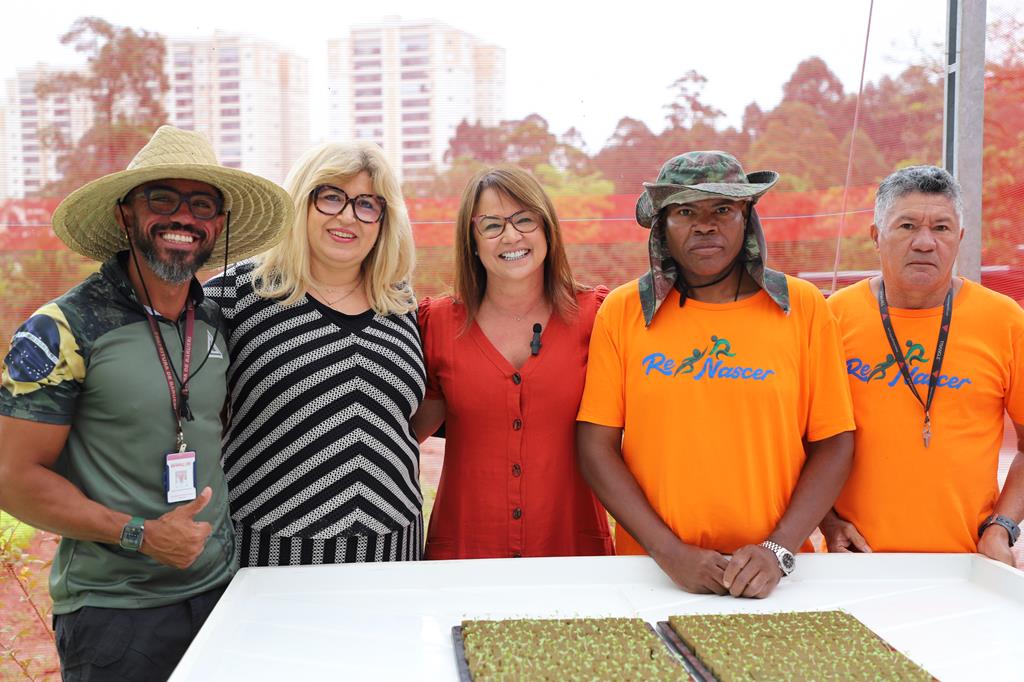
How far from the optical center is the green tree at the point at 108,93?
13.2 feet

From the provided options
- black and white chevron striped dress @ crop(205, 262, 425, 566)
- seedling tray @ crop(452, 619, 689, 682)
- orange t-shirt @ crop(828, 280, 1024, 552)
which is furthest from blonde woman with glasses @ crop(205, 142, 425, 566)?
orange t-shirt @ crop(828, 280, 1024, 552)

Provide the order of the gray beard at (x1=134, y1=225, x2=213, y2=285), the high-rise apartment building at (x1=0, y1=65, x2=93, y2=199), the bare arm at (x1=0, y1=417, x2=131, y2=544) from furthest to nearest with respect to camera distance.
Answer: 1. the high-rise apartment building at (x1=0, y1=65, x2=93, y2=199)
2. the gray beard at (x1=134, y1=225, x2=213, y2=285)
3. the bare arm at (x1=0, y1=417, x2=131, y2=544)

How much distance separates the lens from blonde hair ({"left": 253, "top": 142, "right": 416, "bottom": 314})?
2.40 meters

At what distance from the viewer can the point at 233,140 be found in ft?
14.3

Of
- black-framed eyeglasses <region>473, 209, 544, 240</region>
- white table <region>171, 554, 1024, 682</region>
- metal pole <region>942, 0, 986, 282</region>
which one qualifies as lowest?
Result: white table <region>171, 554, 1024, 682</region>

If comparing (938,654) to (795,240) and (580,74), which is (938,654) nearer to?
(795,240)

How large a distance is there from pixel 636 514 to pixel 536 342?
593 mm

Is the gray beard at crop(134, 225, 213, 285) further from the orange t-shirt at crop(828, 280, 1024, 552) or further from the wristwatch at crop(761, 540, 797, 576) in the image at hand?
the orange t-shirt at crop(828, 280, 1024, 552)

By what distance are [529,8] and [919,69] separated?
204cm

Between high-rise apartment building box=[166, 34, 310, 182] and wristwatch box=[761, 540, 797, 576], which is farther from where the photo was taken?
high-rise apartment building box=[166, 34, 310, 182]

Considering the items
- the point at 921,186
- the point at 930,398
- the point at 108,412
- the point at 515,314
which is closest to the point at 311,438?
the point at 108,412

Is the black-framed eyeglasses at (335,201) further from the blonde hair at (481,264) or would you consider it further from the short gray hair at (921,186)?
the short gray hair at (921,186)

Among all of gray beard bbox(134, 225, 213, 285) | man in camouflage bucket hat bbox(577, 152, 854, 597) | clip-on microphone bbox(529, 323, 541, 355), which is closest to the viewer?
gray beard bbox(134, 225, 213, 285)

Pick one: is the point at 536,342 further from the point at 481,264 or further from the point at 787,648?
the point at 787,648
